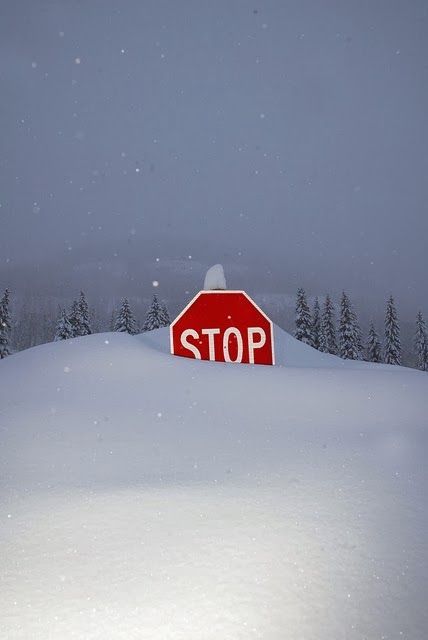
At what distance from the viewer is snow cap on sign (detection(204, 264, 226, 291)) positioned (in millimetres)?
7891

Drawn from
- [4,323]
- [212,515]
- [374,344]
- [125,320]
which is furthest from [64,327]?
[212,515]

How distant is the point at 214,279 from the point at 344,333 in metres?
34.1

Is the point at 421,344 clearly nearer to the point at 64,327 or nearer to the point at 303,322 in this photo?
the point at 303,322

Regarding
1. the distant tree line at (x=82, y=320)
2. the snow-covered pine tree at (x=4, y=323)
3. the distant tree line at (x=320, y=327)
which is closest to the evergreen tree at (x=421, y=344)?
the distant tree line at (x=320, y=327)

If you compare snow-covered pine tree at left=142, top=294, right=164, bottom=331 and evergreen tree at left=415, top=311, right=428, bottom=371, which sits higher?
snow-covered pine tree at left=142, top=294, right=164, bottom=331

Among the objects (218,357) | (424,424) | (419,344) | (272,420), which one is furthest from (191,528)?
(419,344)

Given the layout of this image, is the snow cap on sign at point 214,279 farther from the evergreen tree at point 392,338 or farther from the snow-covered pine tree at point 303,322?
the evergreen tree at point 392,338

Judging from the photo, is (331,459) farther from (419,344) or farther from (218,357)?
(419,344)

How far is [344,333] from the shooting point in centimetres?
3988

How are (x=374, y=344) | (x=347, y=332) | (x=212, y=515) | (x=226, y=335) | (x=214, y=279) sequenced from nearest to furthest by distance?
(x=212, y=515), (x=226, y=335), (x=214, y=279), (x=347, y=332), (x=374, y=344)

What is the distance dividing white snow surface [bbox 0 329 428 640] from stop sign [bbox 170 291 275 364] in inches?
83.6

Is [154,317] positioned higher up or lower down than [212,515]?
higher up

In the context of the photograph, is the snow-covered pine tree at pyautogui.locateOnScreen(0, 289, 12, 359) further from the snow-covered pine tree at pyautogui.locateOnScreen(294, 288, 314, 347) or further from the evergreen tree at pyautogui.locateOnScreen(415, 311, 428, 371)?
the evergreen tree at pyautogui.locateOnScreen(415, 311, 428, 371)

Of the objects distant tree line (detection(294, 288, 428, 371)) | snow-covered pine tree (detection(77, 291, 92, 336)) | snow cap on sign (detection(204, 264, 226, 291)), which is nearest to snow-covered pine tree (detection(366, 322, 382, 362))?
distant tree line (detection(294, 288, 428, 371))
